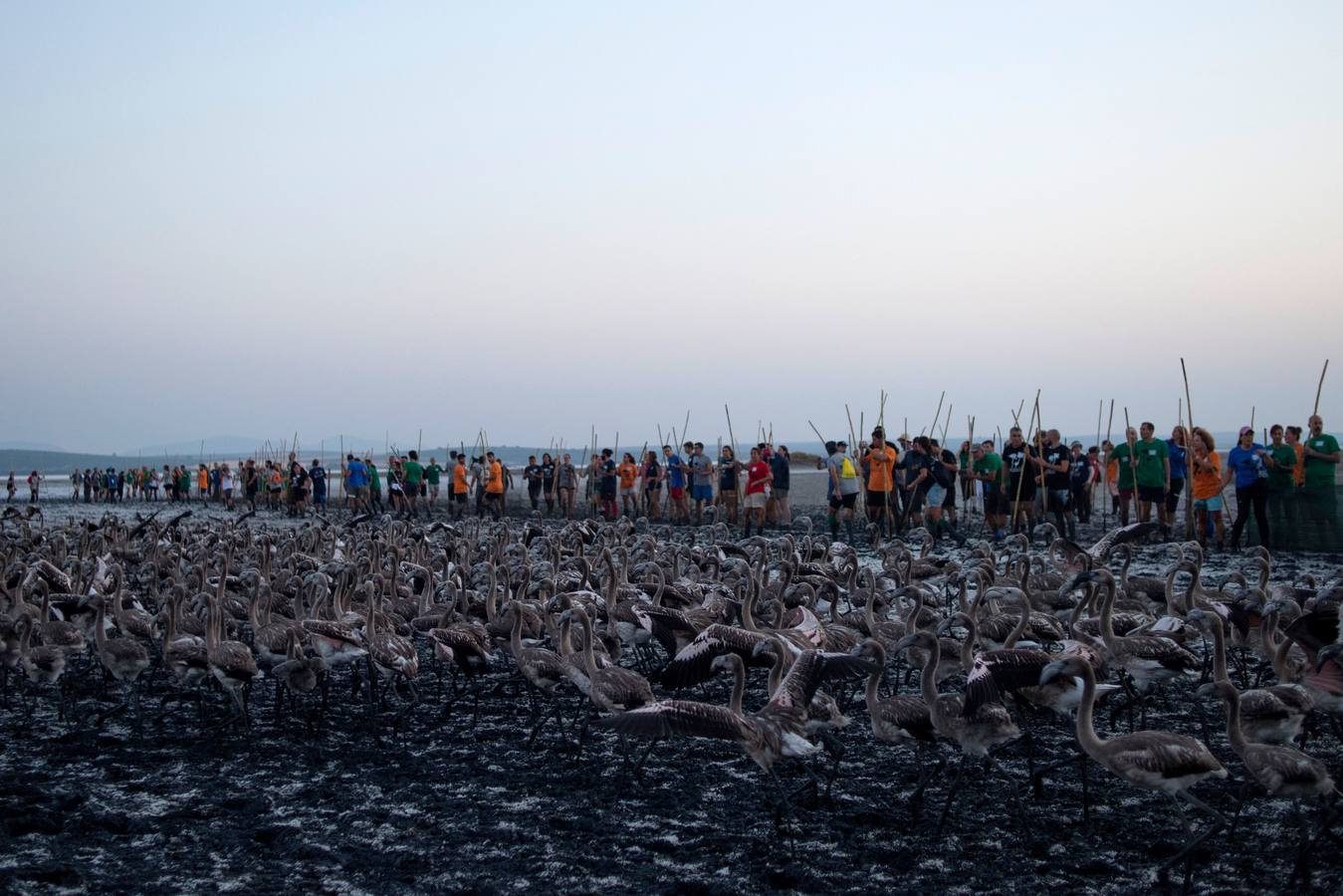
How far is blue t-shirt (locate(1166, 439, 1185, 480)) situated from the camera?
22.8 m

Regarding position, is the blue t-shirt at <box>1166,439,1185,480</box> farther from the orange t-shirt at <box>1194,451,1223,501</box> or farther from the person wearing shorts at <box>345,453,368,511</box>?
the person wearing shorts at <box>345,453,368,511</box>

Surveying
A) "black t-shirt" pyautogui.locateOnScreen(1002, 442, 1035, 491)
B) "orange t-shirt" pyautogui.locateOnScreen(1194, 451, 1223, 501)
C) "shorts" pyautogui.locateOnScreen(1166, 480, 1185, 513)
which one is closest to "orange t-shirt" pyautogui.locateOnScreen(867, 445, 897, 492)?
"black t-shirt" pyautogui.locateOnScreen(1002, 442, 1035, 491)

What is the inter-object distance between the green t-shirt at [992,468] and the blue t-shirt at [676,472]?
31.0 ft

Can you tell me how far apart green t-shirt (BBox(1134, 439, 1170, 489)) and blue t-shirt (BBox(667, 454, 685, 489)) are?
1280 centimetres

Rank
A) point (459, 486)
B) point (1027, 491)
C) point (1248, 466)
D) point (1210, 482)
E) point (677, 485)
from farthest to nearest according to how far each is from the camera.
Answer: point (459, 486), point (677, 485), point (1027, 491), point (1210, 482), point (1248, 466)

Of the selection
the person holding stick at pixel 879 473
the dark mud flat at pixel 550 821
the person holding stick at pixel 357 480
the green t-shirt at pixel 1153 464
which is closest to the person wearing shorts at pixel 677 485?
the person holding stick at pixel 879 473

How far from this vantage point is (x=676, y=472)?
100.0ft

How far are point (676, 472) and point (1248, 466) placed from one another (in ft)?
50.0

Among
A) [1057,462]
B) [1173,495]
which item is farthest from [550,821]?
[1173,495]

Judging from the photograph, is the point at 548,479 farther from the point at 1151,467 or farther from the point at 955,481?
the point at 1151,467

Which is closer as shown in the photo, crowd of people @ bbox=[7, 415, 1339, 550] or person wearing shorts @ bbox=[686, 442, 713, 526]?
crowd of people @ bbox=[7, 415, 1339, 550]

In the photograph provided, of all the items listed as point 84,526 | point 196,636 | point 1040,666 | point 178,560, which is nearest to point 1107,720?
point 1040,666

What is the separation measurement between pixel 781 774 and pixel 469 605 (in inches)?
227

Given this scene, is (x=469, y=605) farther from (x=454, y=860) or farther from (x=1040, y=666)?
(x=1040, y=666)
